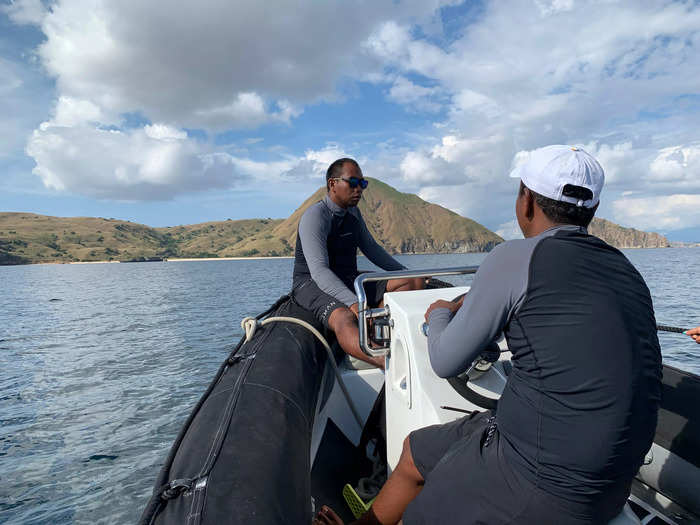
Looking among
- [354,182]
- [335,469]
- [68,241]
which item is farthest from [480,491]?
[68,241]

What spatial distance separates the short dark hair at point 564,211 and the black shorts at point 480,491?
2.49 ft

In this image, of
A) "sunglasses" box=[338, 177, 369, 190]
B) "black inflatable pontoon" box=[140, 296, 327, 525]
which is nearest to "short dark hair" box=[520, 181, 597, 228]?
"black inflatable pontoon" box=[140, 296, 327, 525]

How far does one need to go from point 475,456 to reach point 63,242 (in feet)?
607

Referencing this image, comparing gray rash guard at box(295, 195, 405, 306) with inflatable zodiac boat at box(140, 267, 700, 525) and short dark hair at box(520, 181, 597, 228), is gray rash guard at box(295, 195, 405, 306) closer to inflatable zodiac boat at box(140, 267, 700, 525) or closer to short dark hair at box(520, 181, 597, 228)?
inflatable zodiac boat at box(140, 267, 700, 525)

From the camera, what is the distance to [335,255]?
4672 mm

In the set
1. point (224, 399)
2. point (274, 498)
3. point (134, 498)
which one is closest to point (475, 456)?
point (274, 498)

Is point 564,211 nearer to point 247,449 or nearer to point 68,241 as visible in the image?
point 247,449

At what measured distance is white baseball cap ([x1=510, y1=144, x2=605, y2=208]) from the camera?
4.91 ft

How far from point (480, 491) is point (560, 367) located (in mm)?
501

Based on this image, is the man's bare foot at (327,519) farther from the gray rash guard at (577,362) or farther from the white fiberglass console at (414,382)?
the gray rash guard at (577,362)

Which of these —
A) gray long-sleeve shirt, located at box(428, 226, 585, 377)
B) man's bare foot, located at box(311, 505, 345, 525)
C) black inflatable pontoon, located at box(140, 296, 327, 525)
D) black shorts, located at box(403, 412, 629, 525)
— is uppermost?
gray long-sleeve shirt, located at box(428, 226, 585, 377)

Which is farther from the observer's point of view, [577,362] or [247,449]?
[247,449]

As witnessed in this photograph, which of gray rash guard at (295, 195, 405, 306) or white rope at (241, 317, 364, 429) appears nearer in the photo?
white rope at (241, 317, 364, 429)

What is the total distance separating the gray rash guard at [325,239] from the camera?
3.96m
